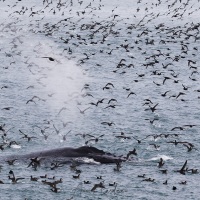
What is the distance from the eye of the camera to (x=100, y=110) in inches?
1093

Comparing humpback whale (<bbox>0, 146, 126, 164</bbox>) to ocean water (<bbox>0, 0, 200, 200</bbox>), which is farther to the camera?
humpback whale (<bbox>0, 146, 126, 164</bbox>)

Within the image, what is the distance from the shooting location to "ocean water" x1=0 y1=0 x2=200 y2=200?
709 inches

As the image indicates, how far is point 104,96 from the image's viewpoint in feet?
99.5

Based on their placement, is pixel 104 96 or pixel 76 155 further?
pixel 104 96

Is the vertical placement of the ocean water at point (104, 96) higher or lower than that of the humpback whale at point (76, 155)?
higher

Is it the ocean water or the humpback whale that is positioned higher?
the ocean water

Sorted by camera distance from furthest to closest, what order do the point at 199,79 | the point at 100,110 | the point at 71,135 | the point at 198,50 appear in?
1. the point at 198,50
2. the point at 199,79
3. the point at 100,110
4. the point at 71,135

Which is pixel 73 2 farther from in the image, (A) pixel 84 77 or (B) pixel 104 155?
(B) pixel 104 155

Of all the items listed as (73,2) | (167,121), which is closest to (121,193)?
(167,121)

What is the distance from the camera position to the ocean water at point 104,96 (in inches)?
709

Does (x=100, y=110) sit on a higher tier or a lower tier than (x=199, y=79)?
lower

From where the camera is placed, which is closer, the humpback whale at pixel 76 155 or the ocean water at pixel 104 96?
the ocean water at pixel 104 96

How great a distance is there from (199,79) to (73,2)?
38.3 metres

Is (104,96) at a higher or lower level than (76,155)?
higher
